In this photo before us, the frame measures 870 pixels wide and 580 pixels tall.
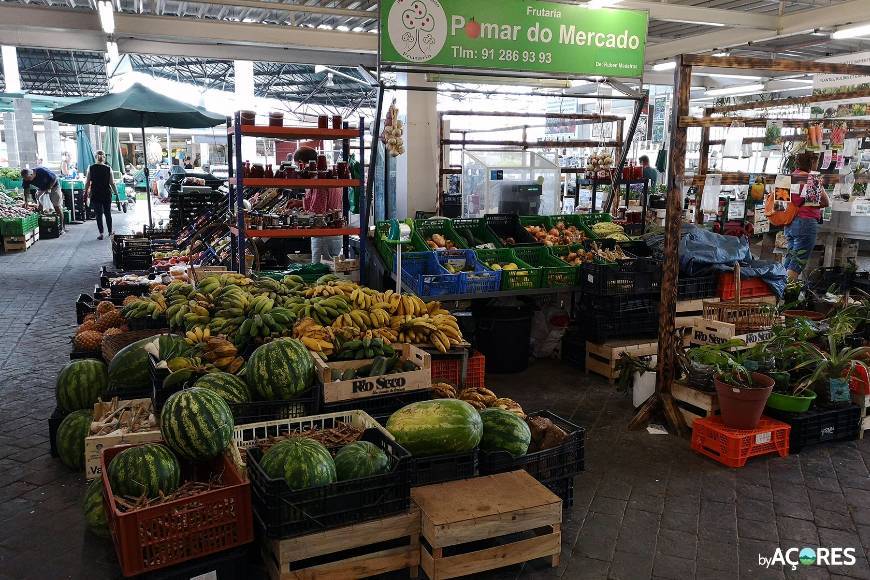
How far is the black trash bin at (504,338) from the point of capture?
6211 mm

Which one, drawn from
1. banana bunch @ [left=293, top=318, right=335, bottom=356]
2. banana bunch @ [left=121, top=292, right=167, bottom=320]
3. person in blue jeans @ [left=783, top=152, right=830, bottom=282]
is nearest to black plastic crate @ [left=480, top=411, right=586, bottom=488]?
banana bunch @ [left=293, top=318, right=335, bottom=356]

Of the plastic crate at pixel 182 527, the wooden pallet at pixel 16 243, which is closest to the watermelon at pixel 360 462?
the plastic crate at pixel 182 527

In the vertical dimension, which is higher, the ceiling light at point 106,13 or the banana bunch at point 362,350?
the ceiling light at point 106,13

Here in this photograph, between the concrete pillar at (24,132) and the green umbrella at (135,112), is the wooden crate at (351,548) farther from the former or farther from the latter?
the concrete pillar at (24,132)

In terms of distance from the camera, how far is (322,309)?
4867mm

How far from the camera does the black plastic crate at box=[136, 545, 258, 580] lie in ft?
8.75

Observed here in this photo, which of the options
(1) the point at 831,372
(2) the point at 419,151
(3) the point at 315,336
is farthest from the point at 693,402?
(2) the point at 419,151

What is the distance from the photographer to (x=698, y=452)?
4.52 meters

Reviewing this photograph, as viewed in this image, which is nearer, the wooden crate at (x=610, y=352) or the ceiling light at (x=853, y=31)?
the wooden crate at (x=610, y=352)

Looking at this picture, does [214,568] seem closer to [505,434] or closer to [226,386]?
[226,386]

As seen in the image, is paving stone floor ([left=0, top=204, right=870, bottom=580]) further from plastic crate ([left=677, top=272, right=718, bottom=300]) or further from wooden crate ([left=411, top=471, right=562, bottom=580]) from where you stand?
plastic crate ([left=677, top=272, right=718, bottom=300])

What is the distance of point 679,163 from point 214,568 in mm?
3773

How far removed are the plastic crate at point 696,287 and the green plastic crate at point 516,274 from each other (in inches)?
53.9

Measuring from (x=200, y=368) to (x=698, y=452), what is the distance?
10.6ft
